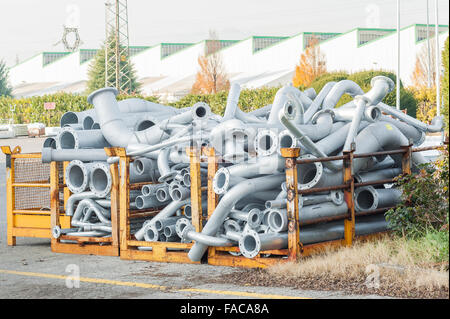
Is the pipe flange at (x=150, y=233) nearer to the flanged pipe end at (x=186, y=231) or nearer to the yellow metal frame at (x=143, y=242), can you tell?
the yellow metal frame at (x=143, y=242)

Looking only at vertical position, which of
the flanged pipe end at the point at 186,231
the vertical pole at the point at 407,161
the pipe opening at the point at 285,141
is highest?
the pipe opening at the point at 285,141

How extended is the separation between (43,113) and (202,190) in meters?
44.6

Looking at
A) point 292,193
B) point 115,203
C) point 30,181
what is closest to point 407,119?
point 292,193

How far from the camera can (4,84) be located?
76812mm

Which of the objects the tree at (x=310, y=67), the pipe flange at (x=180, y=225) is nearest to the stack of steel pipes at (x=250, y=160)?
the pipe flange at (x=180, y=225)

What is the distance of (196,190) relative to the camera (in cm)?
914

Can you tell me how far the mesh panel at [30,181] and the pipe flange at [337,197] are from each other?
193 inches

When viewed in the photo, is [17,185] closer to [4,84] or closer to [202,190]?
[202,190]

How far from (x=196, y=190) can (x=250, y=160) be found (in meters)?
0.80

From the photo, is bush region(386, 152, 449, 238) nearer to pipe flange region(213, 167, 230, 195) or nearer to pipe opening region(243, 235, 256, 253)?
pipe opening region(243, 235, 256, 253)

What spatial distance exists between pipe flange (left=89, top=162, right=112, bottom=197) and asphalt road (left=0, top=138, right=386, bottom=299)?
0.88 meters

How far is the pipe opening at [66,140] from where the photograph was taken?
35.7ft

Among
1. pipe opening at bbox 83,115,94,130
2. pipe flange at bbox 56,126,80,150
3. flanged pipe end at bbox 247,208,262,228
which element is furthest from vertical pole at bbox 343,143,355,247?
pipe opening at bbox 83,115,94,130

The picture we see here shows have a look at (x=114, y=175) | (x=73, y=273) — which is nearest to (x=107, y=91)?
(x=114, y=175)
